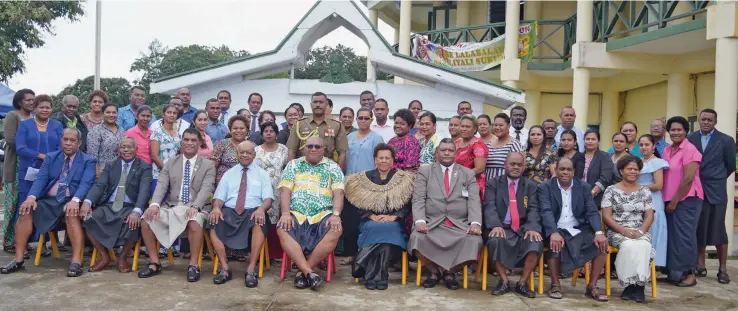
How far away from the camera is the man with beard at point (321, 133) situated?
687cm

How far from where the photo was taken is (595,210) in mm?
5895

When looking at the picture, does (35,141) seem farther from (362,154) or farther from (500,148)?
(500,148)

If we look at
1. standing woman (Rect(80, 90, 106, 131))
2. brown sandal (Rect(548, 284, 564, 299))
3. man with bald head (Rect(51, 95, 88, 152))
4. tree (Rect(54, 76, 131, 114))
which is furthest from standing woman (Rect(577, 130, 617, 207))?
tree (Rect(54, 76, 131, 114))

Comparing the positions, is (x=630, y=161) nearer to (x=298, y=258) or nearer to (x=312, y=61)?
(x=298, y=258)

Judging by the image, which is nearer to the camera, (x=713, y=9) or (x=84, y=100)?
(x=713, y=9)

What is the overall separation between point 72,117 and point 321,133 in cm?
280

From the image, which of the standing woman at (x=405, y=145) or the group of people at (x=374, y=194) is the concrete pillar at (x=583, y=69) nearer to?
the group of people at (x=374, y=194)

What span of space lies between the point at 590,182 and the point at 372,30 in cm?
449

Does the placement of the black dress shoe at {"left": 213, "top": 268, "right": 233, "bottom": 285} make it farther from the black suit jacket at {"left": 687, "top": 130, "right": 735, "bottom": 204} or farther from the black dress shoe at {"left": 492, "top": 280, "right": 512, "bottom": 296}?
the black suit jacket at {"left": 687, "top": 130, "right": 735, "bottom": 204}

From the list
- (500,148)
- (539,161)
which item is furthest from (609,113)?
(500,148)

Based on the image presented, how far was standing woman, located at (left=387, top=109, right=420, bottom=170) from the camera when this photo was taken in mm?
6539

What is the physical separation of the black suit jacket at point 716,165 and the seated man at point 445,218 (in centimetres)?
251

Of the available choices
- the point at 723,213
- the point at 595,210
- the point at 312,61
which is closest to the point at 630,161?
the point at 595,210

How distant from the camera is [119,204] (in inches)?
252
